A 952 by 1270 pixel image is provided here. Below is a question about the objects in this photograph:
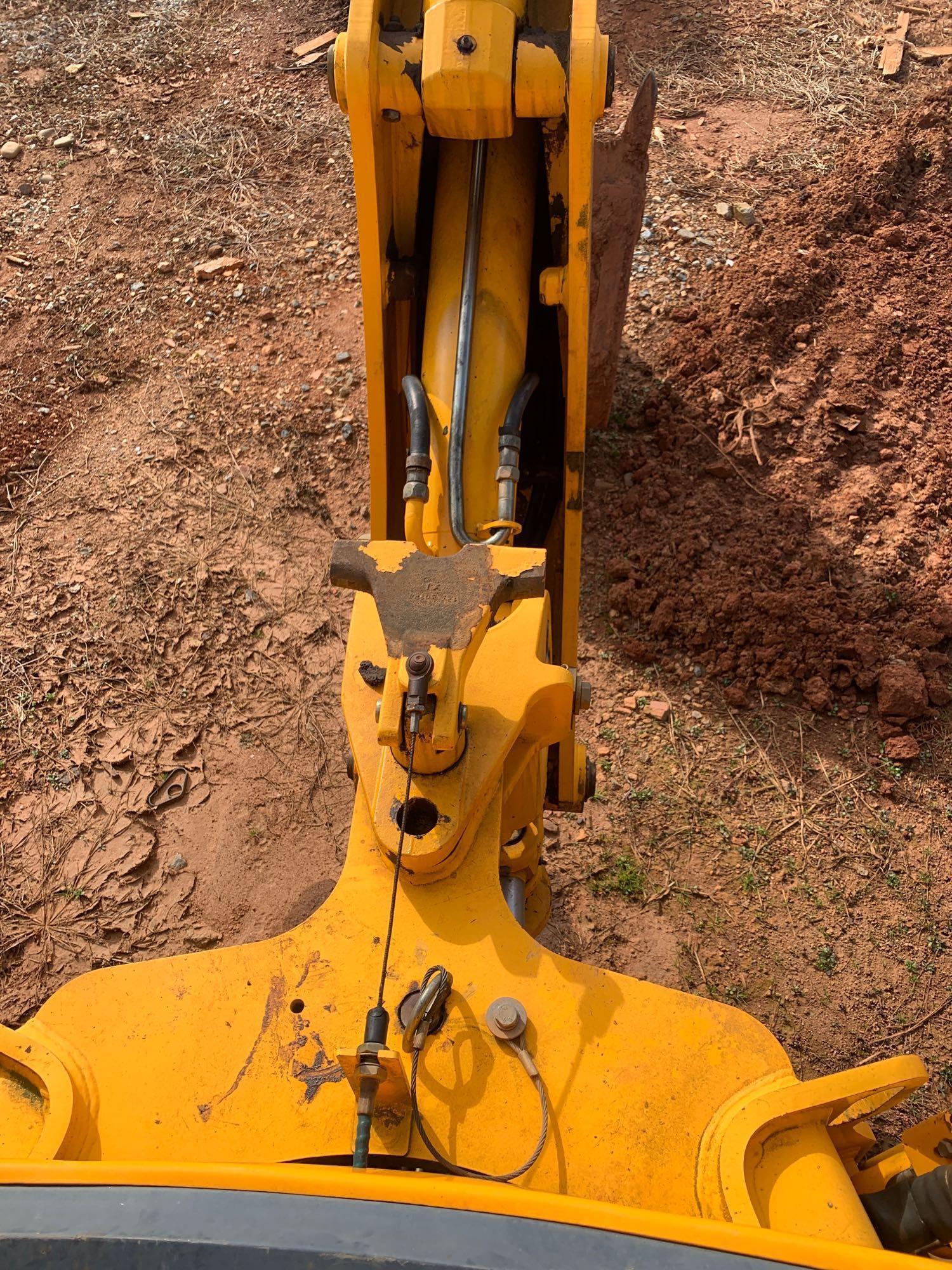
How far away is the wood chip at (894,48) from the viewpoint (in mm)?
6160

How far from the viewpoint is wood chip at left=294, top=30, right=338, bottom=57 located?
6809mm

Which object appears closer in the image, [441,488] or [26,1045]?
[26,1045]

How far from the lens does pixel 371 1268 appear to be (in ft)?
3.24

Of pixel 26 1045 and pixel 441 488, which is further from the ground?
pixel 441 488

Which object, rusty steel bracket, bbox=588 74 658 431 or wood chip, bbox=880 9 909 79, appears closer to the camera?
rusty steel bracket, bbox=588 74 658 431

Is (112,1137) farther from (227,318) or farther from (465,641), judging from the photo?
(227,318)

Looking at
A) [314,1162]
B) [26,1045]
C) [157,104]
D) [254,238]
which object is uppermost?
[157,104]

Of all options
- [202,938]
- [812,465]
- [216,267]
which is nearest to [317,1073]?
[202,938]

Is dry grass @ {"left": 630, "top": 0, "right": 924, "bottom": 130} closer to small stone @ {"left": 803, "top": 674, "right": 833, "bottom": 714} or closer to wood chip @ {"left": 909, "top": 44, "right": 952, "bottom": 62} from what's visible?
wood chip @ {"left": 909, "top": 44, "right": 952, "bottom": 62}

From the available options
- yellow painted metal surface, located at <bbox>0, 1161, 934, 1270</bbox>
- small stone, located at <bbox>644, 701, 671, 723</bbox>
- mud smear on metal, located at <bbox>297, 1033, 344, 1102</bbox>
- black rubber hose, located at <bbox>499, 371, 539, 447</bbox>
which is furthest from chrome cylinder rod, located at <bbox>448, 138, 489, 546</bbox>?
small stone, located at <bbox>644, 701, 671, 723</bbox>

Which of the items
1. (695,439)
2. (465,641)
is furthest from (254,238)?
(465,641)

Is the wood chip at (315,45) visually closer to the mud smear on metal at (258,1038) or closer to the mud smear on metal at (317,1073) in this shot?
the mud smear on metal at (258,1038)

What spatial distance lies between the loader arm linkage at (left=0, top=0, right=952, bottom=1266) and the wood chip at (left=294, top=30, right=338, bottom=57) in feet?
16.9

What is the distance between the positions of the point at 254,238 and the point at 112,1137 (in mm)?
5162
